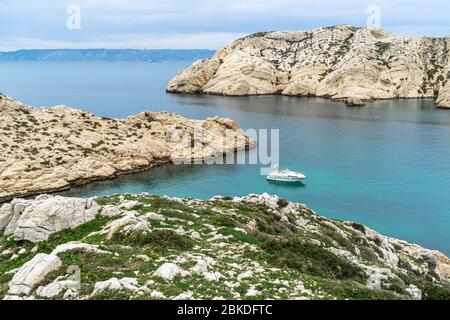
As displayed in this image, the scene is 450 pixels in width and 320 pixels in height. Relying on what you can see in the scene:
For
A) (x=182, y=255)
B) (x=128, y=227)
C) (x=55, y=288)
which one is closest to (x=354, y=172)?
(x=128, y=227)

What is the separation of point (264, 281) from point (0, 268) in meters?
12.7

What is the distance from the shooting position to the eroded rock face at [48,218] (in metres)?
25.9

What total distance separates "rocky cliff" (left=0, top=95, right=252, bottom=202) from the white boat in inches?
716

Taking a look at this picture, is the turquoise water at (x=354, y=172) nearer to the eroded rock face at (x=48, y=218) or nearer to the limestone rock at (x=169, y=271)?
the eroded rock face at (x=48, y=218)

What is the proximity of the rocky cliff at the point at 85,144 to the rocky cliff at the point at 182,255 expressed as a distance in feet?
134

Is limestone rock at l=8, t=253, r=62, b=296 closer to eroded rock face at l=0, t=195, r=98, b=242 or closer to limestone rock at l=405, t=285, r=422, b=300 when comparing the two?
eroded rock face at l=0, t=195, r=98, b=242

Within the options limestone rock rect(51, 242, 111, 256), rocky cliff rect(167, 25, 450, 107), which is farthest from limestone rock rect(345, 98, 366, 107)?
limestone rock rect(51, 242, 111, 256)

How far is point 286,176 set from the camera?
72625mm

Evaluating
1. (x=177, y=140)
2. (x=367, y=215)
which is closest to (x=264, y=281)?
(x=367, y=215)

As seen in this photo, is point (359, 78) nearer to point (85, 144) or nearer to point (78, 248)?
point (85, 144)

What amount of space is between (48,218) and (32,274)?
8647 millimetres

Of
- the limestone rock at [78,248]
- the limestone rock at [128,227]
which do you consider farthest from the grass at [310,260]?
the limestone rock at [78,248]

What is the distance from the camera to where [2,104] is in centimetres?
8606
